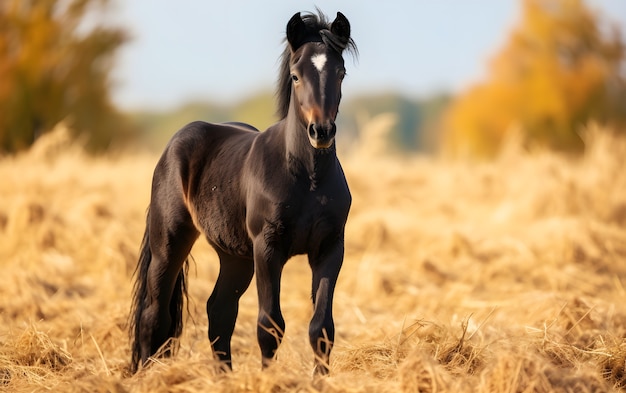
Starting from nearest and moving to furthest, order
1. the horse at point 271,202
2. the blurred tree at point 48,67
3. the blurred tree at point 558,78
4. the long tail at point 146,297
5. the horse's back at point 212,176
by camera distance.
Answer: the horse at point 271,202 < the horse's back at point 212,176 < the long tail at point 146,297 < the blurred tree at point 48,67 < the blurred tree at point 558,78

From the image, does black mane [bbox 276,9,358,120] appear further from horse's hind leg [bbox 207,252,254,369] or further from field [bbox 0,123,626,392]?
field [bbox 0,123,626,392]

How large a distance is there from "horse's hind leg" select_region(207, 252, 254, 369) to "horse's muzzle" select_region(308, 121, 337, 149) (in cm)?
164

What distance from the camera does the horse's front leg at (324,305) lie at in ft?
14.8

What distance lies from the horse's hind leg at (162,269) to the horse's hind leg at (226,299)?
291 millimetres

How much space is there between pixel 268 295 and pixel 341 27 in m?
1.50

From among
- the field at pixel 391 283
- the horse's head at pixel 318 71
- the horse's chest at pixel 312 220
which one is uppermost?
the horse's head at pixel 318 71

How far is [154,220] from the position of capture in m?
5.74

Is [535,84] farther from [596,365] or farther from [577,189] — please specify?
[596,365]

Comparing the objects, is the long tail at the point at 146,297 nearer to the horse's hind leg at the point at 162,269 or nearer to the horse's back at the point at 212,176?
the horse's hind leg at the point at 162,269

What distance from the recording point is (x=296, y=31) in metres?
4.61

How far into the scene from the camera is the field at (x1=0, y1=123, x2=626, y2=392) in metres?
4.39

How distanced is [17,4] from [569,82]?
1595cm

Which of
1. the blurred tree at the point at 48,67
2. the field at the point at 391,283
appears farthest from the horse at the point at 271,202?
the blurred tree at the point at 48,67

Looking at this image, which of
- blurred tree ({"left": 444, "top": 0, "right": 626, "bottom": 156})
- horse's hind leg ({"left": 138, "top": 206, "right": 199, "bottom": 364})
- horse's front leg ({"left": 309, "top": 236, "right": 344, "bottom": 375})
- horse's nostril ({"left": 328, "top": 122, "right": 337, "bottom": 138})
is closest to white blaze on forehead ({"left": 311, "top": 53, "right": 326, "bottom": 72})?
horse's nostril ({"left": 328, "top": 122, "right": 337, "bottom": 138})
